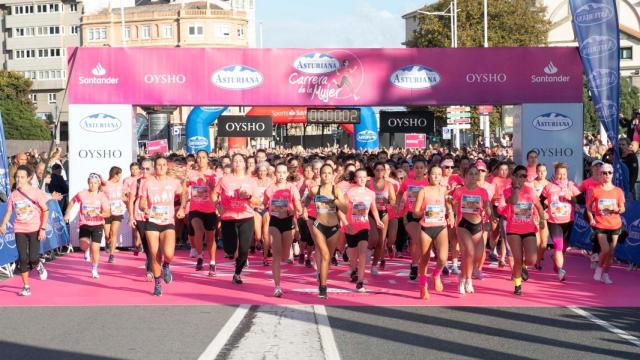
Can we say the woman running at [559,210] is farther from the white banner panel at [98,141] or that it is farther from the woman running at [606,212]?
the white banner panel at [98,141]

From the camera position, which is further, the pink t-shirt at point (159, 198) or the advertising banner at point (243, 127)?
the advertising banner at point (243, 127)

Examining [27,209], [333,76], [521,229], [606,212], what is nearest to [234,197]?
[27,209]

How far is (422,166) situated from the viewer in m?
14.6

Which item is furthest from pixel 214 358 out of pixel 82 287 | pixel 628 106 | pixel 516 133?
pixel 628 106

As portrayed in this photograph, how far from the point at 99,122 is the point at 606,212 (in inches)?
420

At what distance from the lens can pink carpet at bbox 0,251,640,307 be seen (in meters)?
12.3

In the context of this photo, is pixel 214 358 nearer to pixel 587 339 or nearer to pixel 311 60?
pixel 587 339

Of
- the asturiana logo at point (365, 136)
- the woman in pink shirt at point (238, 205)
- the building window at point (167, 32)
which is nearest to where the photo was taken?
the woman in pink shirt at point (238, 205)

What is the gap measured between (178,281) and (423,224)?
13.7 feet

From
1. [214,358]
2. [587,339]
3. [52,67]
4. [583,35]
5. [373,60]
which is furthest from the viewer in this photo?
[52,67]

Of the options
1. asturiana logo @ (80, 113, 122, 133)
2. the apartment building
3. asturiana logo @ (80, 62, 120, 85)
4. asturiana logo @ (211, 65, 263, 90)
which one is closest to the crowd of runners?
asturiana logo @ (80, 113, 122, 133)

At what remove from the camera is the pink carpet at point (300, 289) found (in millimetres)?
12281

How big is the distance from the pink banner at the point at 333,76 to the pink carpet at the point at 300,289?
4375 millimetres

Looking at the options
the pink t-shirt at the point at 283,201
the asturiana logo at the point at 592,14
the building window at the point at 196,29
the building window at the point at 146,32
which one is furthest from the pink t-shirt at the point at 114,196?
the building window at the point at 146,32
